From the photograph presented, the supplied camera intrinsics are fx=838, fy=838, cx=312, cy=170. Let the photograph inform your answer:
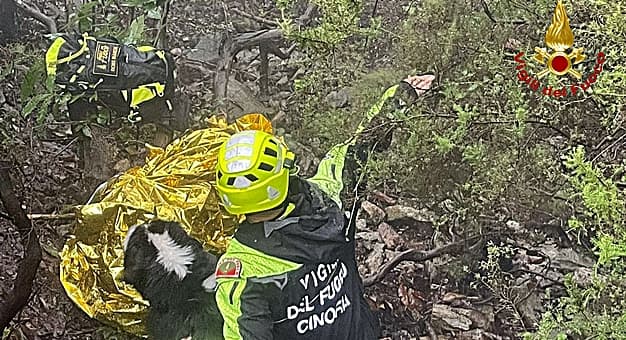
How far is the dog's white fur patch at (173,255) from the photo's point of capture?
3.09 m

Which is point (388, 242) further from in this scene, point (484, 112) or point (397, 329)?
point (484, 112)

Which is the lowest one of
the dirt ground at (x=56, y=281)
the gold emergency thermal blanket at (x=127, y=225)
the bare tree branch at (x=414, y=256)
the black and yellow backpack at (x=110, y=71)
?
the dirt ground at (x=56, y=281)

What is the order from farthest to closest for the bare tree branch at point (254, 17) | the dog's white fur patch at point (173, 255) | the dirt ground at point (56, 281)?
the bare tree branch at point (254, 17) < the dirt ground at point (56, 281) < the dog's white fur patch at point (173, 255)

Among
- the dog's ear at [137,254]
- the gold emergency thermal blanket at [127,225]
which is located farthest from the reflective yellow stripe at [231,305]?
the gold emergency thermal blanket at [127,225]

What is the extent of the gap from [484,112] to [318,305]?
1207 millimetres

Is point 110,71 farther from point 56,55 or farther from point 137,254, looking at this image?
point 137,254

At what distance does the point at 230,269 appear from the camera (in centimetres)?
253

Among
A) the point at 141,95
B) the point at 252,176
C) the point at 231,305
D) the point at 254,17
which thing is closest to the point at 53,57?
the point at 141,95

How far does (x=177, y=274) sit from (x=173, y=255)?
72 millimetres

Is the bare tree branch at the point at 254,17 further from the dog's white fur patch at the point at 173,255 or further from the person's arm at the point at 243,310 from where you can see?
the person's arm at the point at 243,310

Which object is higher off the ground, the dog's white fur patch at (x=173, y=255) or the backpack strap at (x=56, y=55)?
the backpack strap at (x=56, y=55)

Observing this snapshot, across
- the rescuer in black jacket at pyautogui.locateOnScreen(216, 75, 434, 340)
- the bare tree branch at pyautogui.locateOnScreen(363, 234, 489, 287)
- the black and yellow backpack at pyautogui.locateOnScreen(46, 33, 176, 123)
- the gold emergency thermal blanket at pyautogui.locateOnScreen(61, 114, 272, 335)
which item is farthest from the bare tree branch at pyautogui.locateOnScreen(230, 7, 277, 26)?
the rescuer in black jacket at pyautogui.locateOnScreen(216, 75, 434, 340)

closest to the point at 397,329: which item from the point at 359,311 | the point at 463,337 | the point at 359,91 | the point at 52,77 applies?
the point at 463,337

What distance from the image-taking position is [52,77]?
12.6 ft
